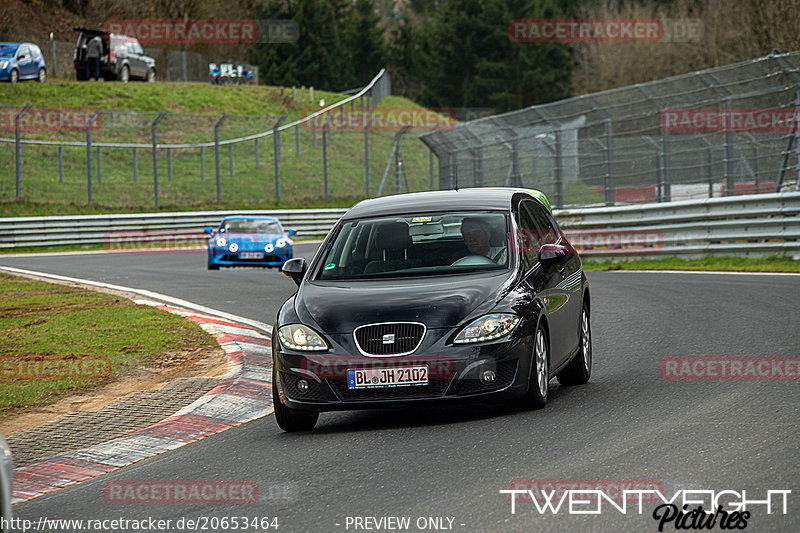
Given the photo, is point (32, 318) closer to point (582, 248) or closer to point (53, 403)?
point (53, 403)

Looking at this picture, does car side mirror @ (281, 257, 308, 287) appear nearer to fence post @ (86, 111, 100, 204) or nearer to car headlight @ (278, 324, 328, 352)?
car headlight @ (278, 324, 328, 352)

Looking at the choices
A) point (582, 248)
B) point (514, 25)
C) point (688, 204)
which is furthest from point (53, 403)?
point (514, 25)

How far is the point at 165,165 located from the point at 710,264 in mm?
26628

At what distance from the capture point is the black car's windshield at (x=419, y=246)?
821 centimetres

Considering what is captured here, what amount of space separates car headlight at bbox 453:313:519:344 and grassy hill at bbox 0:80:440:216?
1134 inches

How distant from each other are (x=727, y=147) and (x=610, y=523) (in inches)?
625

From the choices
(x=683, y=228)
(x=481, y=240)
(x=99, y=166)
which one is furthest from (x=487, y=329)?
(x=99, y=166)

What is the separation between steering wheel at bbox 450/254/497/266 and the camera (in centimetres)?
817

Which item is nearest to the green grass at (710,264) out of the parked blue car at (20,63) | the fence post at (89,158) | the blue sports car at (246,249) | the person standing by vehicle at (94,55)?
the blue sports car at (246,249)

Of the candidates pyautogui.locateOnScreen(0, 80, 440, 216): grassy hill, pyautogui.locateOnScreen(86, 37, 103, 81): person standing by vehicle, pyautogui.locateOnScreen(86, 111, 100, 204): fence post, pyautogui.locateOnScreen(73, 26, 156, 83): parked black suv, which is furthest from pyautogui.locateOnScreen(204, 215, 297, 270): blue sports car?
pyautogui.locateOnScreen(86, 37, 103, 81): person standing by vehicle

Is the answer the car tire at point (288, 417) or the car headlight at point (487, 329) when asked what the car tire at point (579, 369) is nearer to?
the car headlight at point (487, 329)

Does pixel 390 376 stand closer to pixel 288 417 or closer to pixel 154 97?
pixel 288 417

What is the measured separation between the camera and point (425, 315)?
7.35m

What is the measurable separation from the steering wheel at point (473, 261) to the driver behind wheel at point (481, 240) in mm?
41
